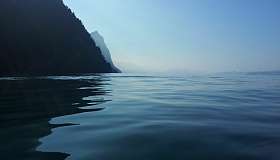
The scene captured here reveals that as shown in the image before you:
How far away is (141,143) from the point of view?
8.22 meters

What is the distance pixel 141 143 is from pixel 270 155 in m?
3.02

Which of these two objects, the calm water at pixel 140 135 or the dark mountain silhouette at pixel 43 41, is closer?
the calm water at pixel 140 135

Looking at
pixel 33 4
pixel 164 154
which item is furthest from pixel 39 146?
pixel 33 4

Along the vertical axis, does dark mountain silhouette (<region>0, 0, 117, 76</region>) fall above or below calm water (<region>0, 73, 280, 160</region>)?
above

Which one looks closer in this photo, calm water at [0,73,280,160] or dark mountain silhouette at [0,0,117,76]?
calm water at [0,73,280,160]

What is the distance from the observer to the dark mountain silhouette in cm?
11188

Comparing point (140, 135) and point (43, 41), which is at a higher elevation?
point (43, 41)

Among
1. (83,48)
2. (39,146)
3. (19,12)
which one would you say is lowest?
(39,146)

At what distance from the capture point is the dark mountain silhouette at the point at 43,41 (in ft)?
367

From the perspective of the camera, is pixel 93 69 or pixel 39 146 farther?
pixel 93 69

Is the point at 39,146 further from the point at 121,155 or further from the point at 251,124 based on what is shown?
the point at 251,124

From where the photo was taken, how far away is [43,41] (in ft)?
419

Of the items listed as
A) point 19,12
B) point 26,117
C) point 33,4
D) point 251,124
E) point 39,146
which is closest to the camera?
point 39,146

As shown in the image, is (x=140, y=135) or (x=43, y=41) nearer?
(x=140, y=135)
